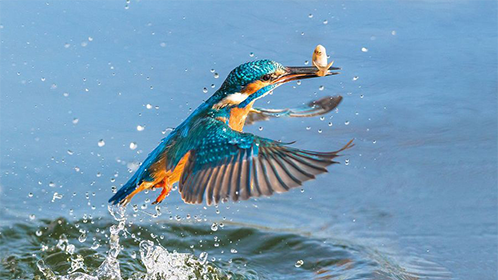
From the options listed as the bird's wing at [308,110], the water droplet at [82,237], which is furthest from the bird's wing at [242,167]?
the water droplet at [82,237]

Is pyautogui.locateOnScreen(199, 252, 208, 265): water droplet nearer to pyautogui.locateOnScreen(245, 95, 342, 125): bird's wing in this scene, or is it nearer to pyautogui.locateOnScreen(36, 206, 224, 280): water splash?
pyautogui.locateOnScreen(36, 206, 224, 280): water splash

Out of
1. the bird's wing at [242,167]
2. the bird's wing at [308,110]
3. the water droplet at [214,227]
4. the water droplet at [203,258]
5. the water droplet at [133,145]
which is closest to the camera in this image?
the bird's wing at [242,167]

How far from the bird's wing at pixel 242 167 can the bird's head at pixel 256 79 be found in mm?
286

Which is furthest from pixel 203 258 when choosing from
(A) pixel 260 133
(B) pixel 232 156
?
(B) pixel 232 156

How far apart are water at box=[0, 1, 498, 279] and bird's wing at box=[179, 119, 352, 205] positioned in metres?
1.10

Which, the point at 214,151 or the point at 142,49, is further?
the point at 142,49

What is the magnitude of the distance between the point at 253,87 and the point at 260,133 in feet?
5.19

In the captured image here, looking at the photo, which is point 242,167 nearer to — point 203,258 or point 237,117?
point 237,117

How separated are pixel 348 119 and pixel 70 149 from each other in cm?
193

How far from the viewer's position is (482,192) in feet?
17.9

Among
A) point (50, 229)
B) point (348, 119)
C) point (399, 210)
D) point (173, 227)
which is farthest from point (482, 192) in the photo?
point (50, 229)

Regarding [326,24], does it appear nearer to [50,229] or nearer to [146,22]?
[146,22]

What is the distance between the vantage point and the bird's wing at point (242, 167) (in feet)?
12.2

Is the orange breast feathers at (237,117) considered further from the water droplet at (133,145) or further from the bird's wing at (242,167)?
the water droplet at (133,145)
